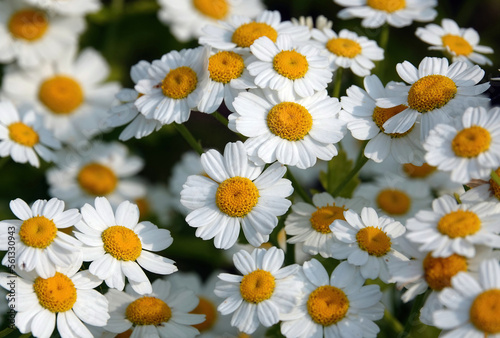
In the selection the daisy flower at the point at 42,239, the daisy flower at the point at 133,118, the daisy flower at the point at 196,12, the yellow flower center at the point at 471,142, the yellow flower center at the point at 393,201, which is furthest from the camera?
the daisy flower at the point at 196,12

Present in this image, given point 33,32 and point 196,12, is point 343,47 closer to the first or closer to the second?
point 196,12

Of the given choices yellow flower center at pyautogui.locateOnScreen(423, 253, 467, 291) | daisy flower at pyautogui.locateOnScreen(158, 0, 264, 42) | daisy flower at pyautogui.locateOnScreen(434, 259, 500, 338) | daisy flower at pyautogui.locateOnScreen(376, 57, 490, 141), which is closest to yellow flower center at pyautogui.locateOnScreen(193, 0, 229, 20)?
daisy flower at pyautogui.locateOnScreen(158, 0, 264, 42)

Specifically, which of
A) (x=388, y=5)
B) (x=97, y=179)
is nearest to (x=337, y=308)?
(x=388, y=5)

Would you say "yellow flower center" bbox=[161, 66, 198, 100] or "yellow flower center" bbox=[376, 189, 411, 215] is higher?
"yellow flower center" bbox=[161, 66, 198, 100]

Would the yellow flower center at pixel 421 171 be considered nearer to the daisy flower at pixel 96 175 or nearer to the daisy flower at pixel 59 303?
the daisy flower at pixel 96 175

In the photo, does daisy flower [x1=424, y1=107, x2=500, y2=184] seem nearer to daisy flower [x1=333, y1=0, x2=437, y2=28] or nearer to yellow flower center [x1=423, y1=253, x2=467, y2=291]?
yellow flower center [x1=423, y1=253, x2=467, y2=291]

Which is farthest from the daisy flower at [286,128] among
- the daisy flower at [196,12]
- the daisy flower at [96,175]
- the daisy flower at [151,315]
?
the daisy flower at [196,12]

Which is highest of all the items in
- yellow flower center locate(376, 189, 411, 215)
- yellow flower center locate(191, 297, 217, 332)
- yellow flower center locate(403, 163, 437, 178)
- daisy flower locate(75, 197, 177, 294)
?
daisy flower locate(75, 197, 177, 294)

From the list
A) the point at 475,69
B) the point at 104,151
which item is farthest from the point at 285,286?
the point at 104,151
